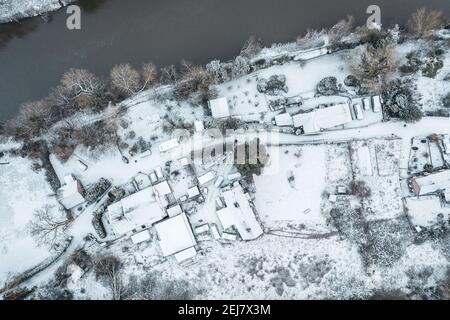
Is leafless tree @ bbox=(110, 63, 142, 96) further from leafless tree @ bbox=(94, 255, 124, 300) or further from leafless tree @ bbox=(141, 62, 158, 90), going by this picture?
leafless tree @ bbox=(94, 255, 124, 300)

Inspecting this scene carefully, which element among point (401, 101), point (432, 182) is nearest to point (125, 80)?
point (401, 101)

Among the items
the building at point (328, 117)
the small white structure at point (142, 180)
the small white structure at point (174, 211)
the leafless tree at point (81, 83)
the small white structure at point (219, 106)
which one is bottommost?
the small white structure at point (174, 211)

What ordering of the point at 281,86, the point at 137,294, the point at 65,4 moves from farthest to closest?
1. the point at 65,4
2. the point at 281,86
3. the point at 137,294

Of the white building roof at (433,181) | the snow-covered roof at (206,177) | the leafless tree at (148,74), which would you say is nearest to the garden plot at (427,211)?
the white building roof at (433,181)

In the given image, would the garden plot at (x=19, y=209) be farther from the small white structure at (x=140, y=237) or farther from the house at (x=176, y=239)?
the house at (x=176, y=239)

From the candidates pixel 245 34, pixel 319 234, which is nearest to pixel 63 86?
pixel 245 34

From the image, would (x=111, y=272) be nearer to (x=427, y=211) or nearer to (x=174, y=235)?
(x=174, y=235)

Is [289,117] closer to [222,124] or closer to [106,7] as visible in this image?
[222,124]
